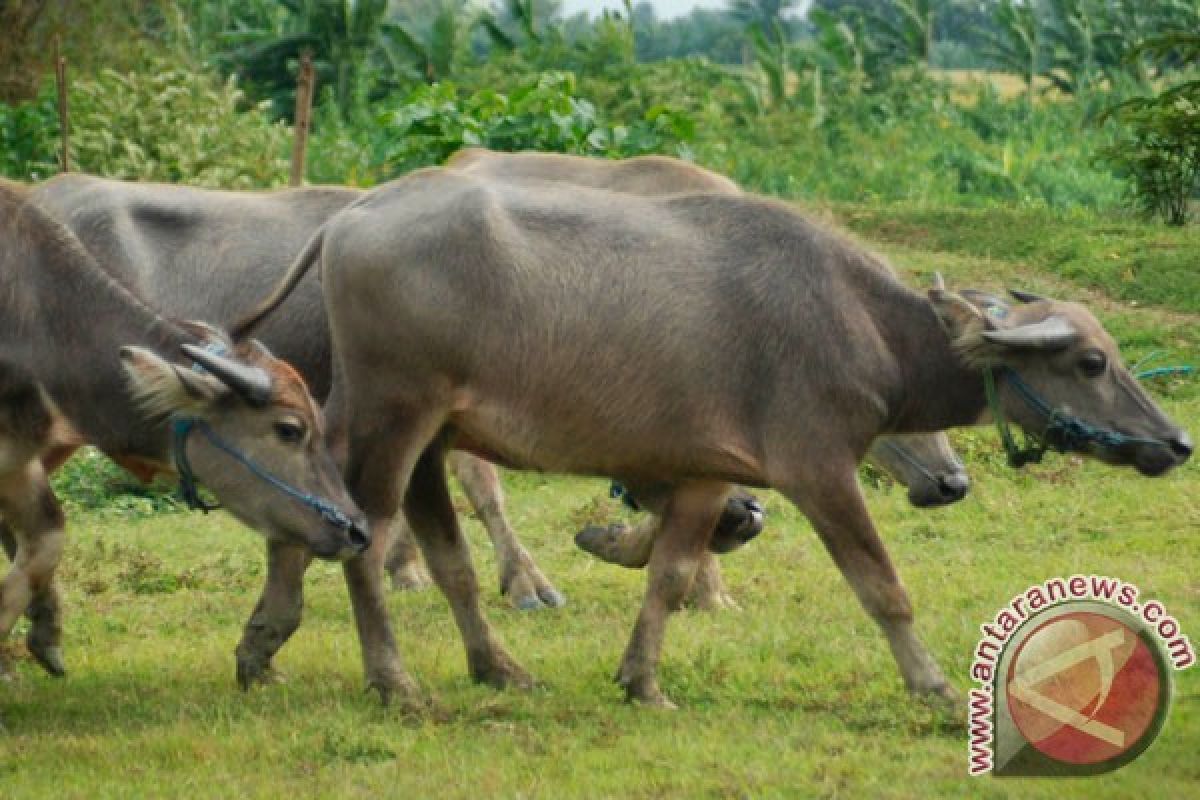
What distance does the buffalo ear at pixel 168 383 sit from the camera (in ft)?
18.9

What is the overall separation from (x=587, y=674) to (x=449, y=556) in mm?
633

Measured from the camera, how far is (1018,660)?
16.6 ft

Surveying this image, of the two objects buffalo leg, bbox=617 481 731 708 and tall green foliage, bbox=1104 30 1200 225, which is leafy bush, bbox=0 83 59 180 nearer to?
tall green foliage, bbox=1104 30 1200 225

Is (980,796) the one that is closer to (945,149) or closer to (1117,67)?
(945,149)

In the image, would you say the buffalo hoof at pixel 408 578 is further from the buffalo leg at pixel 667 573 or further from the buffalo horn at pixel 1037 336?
the buffalo horn at pixel 1037 336

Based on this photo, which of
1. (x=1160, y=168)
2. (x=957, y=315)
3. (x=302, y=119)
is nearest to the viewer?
(x=957, y=315)

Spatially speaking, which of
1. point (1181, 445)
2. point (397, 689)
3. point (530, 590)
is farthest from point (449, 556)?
point (1181, 445)

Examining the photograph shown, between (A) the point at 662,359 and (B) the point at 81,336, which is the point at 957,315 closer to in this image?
(A) the point at 662,359

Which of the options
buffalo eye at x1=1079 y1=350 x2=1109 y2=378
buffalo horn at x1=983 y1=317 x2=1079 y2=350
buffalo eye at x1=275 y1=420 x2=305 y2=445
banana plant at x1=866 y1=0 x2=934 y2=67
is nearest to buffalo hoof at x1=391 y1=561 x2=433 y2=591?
buffalo eye at x1=275 y1=420 x2=305 y2=445

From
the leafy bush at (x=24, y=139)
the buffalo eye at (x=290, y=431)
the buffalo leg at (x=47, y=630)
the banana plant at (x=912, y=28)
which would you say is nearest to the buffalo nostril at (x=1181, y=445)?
the buffalo eye at (x=290, y=431)

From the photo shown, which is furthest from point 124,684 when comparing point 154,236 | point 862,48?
point 862,48

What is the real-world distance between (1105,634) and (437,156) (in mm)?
8606

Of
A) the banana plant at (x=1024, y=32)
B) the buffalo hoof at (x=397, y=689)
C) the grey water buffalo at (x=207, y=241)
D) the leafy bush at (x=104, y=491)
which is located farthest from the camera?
the banana plant at (x=1024, y=32)

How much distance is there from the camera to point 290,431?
5.86 metres
